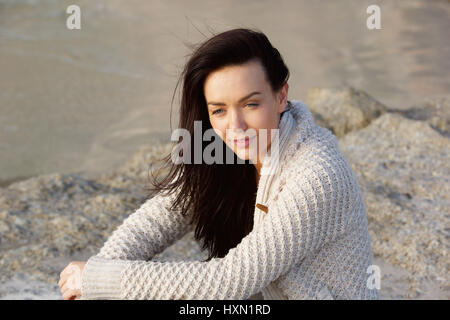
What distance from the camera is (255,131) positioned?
166 centimetres

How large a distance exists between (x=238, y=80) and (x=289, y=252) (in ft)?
1.63

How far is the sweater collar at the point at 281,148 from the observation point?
66.3 inches

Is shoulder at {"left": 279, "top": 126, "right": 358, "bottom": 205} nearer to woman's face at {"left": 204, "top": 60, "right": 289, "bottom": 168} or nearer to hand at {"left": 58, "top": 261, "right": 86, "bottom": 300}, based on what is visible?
woman's face at {"left": 204, "top": 60, "right": 289, "bottom": 168}

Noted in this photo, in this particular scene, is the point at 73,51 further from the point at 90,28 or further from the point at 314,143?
the point at 314,143

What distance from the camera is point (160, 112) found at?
18.4ft

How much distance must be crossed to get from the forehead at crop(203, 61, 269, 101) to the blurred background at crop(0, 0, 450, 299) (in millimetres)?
139

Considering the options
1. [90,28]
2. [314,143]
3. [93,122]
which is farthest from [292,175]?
[90,28]

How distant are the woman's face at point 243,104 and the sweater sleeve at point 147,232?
389 millimetres

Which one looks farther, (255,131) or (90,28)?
(90,28)

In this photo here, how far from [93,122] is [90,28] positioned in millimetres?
2376

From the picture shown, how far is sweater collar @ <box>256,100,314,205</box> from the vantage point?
168cm

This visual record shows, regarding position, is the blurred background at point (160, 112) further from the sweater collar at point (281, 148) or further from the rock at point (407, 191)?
the sweater collar at point (281, 148)

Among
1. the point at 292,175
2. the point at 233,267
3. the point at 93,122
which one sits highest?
the point at 292,175

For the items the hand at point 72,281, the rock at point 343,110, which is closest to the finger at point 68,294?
the hand at point 72,281
